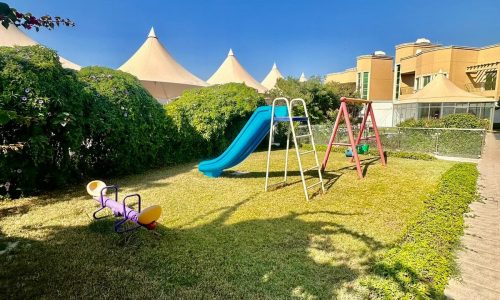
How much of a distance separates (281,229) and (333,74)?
42.3m

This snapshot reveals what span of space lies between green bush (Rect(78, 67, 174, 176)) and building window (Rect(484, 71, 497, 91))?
31953 millimetres

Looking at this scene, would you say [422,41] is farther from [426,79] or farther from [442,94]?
[442,94]

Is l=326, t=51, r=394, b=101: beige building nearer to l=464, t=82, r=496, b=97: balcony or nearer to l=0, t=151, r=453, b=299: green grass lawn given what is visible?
l=464, t=82, r=496, b=97: balcony

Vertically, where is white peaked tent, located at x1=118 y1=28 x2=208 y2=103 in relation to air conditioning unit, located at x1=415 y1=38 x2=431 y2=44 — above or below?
below

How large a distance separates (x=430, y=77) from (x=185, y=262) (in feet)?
111

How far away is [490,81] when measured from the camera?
27.9m

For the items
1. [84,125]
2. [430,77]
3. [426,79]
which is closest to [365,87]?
[426,79]

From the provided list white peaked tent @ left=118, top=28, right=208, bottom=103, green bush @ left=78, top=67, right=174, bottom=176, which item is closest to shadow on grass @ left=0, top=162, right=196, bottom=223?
green bush @ left=78, top=67, right=174, bottom=176

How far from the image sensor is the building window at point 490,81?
2733 cm

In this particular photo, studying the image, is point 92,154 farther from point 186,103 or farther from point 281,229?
point 281,229

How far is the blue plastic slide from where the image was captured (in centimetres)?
675

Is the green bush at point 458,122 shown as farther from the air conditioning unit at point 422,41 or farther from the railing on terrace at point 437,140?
the air conditioning unit at point 422,41

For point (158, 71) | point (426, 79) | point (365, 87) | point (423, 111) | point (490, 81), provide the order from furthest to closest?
point (365, 87) < point (426, 79) < point (490, 81) < point (423, 111) < point (158, 71)

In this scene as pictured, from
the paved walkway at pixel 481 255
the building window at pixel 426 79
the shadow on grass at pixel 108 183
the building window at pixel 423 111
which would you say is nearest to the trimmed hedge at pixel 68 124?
the shadow on grass at pixel 108 183
